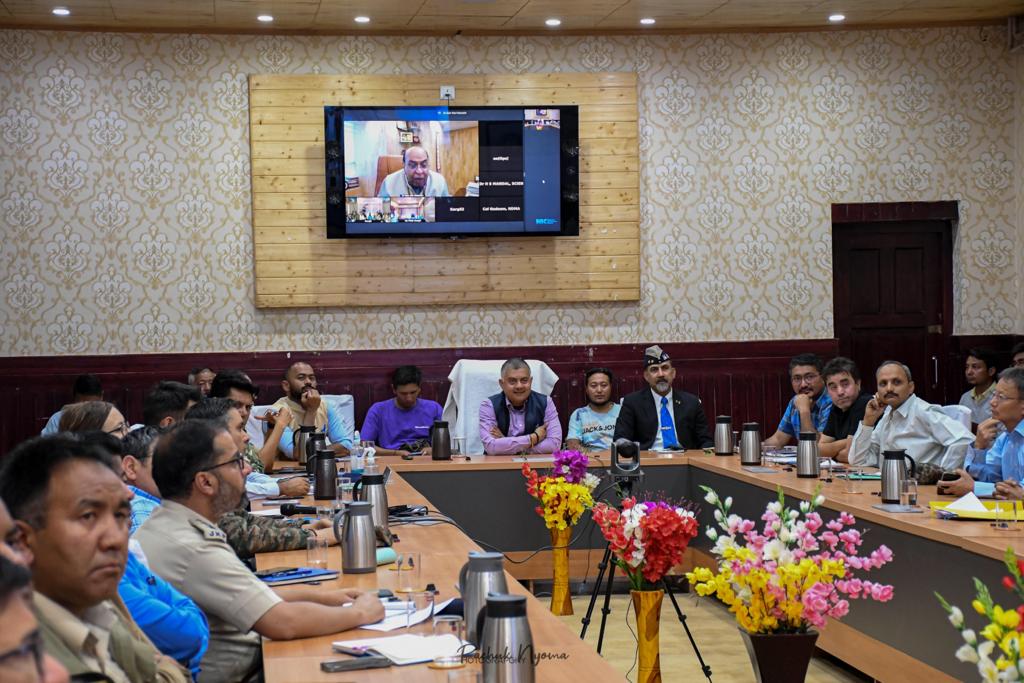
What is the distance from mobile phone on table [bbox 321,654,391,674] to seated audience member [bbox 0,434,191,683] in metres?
0.46

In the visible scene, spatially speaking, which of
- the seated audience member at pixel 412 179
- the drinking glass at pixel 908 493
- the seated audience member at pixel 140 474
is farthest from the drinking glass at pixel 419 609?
the seated audience member at pixel 412 179

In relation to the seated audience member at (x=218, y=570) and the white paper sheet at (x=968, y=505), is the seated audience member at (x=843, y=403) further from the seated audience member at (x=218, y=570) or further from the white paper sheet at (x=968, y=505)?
the seated audience member at (x=218, y=570)

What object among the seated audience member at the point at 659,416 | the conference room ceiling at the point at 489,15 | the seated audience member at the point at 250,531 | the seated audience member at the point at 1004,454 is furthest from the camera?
the conference room ceiling at the point at 489,15

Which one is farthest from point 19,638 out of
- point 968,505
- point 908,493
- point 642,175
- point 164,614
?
point 642,175

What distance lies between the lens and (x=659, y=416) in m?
7.72

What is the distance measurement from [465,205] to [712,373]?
2.27 meters

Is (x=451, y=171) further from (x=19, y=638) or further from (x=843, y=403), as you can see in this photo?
(x=19, y=638)

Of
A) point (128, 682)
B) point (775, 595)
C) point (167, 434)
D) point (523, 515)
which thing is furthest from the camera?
point (523, 515)

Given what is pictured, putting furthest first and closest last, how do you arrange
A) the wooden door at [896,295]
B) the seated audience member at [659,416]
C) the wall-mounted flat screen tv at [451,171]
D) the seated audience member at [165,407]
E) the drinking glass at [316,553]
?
the wooden door at [896,295] < the wall-mounted flat screen tv at [451,171] < the seated audience member at [659,416] < the seated audience member at [165,407] < the drinking glass at [316,553]

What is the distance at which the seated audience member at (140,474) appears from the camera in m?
3.95

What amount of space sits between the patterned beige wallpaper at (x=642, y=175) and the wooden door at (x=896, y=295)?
0.65ft

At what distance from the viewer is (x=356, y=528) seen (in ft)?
12.0

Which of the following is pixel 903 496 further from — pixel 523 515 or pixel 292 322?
pixel 292 322

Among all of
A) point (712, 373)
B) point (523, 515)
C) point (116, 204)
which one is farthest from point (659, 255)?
point (116, 204)
